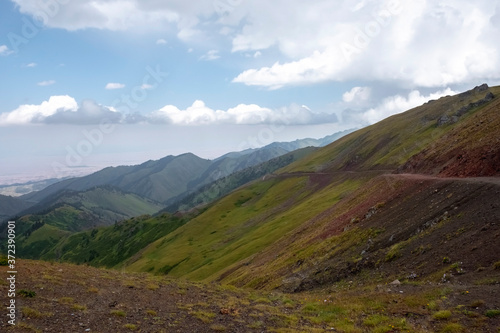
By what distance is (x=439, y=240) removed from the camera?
28.7 meters

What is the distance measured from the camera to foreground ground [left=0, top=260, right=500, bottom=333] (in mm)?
16969

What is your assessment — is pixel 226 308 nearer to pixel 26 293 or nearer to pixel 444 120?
pixel 26 293

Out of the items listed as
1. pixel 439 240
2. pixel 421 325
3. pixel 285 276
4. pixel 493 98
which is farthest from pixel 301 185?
pixel 421 325

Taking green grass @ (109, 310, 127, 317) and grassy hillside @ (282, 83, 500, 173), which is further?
grassy hillside @ (282, 83, 500, 173)

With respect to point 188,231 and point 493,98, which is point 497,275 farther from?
point 188,231

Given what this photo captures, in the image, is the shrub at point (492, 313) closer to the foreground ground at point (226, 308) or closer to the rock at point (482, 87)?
the foreground ground at point (226, 308)

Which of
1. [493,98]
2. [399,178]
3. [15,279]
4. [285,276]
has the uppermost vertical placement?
[493,98]

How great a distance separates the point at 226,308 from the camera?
22.2m

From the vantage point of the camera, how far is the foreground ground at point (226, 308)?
55.7ft

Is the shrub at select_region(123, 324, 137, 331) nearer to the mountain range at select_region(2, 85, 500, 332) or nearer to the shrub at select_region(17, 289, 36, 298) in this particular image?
the mountain range at select_region(2, 85, 500, 332)

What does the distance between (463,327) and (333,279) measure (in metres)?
17.5

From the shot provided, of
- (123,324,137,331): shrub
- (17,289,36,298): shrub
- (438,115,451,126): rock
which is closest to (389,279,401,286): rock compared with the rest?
(123,324,137,331): shrub

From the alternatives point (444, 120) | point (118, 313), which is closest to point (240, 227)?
point (444, 120)

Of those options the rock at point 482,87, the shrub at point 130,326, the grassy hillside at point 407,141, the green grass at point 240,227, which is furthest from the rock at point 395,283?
the rock at point 482,87
